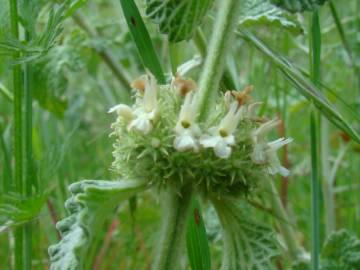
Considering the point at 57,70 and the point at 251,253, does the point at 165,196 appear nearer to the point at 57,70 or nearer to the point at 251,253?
the point at 251,253

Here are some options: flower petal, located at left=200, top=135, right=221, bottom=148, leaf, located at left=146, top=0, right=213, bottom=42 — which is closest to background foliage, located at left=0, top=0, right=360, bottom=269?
leaf, located at left=146, top=0, right=213, bottom=42

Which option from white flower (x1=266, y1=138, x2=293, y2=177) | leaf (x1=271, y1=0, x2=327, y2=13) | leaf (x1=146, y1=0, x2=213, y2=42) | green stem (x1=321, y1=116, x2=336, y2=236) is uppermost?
leaf (x1=146, y1=0, x2=213, y2=42)

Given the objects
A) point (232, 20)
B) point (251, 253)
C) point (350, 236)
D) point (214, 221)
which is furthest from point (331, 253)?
point (232, 20)

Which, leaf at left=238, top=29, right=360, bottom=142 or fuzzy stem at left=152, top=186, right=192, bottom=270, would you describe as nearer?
fuzzy stem at left=152, top=186, right=192, bottom=270

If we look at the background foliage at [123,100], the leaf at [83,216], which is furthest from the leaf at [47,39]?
the leaf at [83,216]

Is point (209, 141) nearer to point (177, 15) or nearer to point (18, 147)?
point (177, 15)

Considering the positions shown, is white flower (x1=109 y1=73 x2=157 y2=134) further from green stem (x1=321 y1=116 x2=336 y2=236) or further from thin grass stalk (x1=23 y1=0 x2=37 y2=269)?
green stem (x1=321 y1=116 x2=336 y2=236)
